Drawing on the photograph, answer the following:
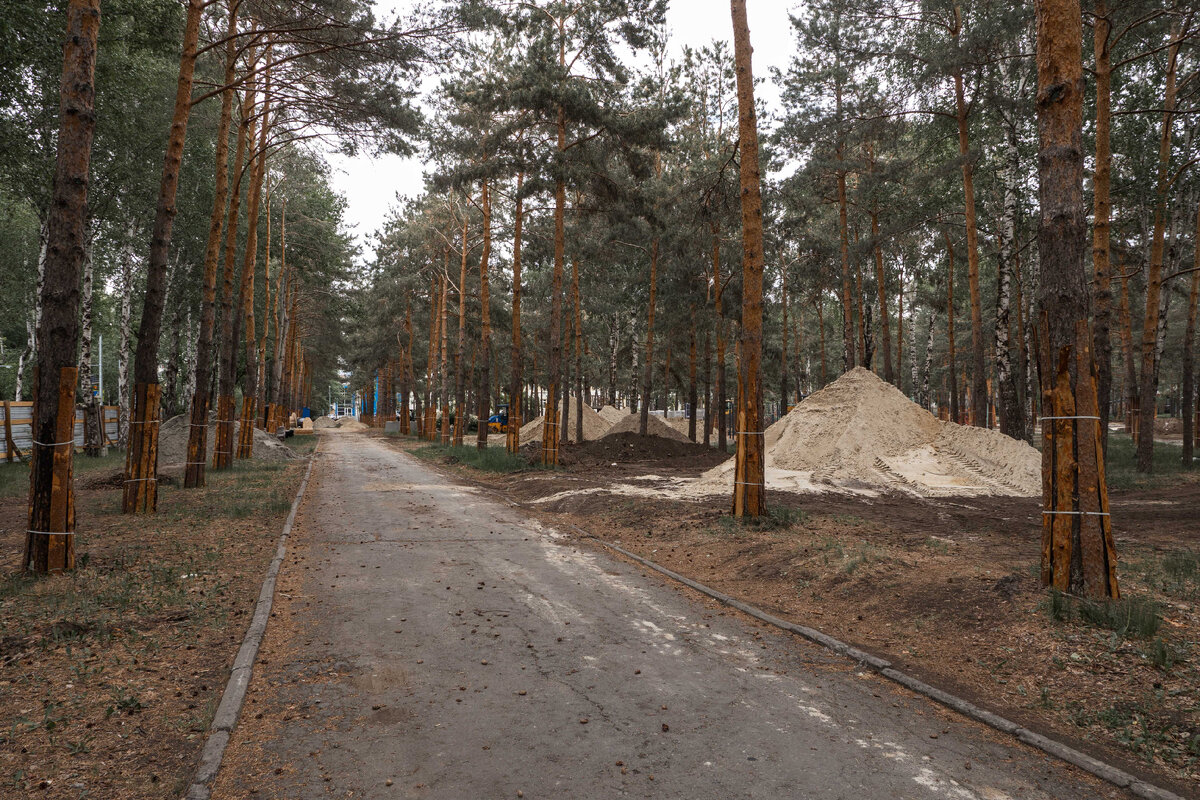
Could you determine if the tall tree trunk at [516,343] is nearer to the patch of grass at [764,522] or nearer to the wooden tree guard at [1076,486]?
the patch of grass at [764,522]

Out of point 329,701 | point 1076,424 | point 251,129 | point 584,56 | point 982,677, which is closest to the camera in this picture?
point 329,701

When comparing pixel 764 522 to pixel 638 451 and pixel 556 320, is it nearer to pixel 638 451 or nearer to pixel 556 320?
pixel 556 320

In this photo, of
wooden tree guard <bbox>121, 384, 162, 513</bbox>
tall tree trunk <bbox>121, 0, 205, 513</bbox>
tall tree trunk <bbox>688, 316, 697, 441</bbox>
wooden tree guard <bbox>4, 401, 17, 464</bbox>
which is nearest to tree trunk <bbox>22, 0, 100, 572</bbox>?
wooden tree guard <bbox>121, 384, 162, 513</bbox>

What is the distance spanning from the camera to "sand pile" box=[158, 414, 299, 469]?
20594 millimetres

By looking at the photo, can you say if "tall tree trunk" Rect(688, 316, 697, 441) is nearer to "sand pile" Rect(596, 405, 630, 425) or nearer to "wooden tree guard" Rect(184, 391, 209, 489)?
"sand pile" Rect(596, 405, 630, 425)

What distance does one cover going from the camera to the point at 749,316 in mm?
10148

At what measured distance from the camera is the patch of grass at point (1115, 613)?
4945mm

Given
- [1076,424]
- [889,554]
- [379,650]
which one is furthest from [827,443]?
[379,650]

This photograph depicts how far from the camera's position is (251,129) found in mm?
20328

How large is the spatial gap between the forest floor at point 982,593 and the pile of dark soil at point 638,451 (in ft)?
32.9

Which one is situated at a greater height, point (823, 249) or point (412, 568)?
point (823, 249)

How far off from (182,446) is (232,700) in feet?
67.5

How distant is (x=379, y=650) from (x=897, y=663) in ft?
12.9

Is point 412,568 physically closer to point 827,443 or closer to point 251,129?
point 827,443
